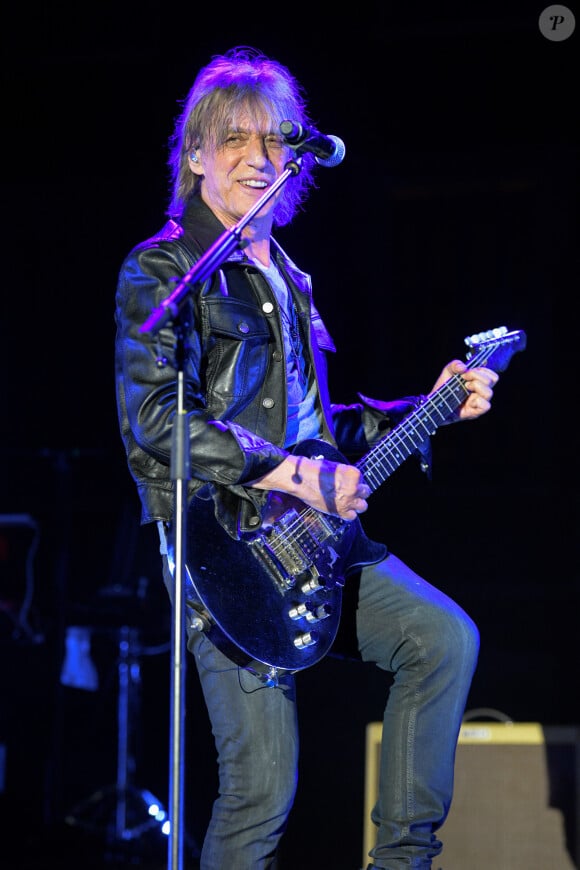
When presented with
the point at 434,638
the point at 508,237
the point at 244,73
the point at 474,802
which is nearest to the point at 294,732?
the point at 434,638

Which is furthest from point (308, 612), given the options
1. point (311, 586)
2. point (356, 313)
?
point (356, 313)

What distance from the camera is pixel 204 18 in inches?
230

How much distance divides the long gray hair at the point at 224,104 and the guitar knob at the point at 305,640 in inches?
48.8

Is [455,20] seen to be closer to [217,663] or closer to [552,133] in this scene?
[552,133]

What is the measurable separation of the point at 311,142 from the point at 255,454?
28.9 inches

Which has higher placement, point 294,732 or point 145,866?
point 294,732

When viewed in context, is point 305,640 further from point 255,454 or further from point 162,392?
point 162,392

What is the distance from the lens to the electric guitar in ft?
8.35

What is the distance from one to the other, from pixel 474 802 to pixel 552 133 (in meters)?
3.61

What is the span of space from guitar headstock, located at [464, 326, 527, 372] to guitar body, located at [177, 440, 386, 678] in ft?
2.22

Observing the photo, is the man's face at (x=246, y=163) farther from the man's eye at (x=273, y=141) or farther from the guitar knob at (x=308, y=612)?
the guitar knob at (x=308, y=612)

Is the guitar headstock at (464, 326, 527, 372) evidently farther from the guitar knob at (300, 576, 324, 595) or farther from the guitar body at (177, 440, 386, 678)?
the guitar knob at (300, 576, 324, 595)

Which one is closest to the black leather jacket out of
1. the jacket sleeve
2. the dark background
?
the jacket sleeve

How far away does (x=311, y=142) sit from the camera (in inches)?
95.7
